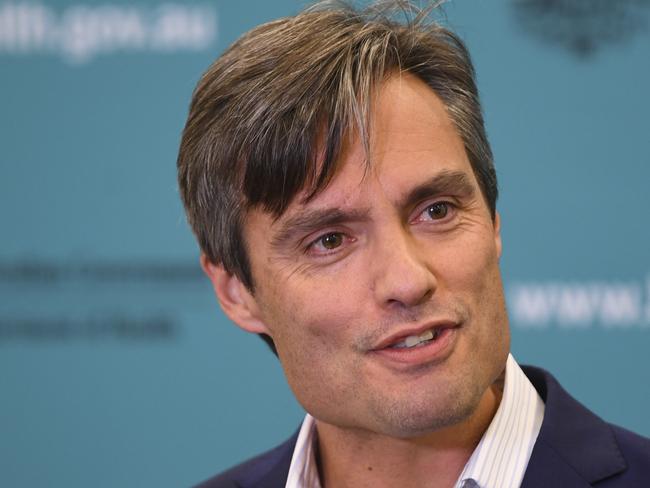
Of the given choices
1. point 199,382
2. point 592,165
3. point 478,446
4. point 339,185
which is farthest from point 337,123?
point 199,382

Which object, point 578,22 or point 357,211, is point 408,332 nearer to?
point 357,211

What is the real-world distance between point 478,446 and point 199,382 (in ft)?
6.04

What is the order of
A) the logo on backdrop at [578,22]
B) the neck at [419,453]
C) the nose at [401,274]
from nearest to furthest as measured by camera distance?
the nose at [401,274] → the neck at [419,453] → the logo on backdrop at [578,22]

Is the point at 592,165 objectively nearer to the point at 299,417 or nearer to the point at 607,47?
the point at 607,47

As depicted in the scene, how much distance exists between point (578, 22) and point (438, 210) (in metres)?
1.70

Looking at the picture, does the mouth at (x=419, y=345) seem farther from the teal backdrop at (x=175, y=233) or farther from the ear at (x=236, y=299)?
the teal backdrop at (x=175, y=233)

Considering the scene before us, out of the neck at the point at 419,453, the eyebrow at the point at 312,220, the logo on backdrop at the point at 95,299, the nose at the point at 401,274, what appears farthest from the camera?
the logo on backdrop at the point at 95,299

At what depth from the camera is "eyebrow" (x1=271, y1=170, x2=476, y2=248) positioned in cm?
222

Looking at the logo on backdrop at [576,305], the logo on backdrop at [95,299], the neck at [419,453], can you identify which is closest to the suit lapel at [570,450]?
the neck at [419,453]

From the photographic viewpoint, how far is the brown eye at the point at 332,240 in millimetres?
2266

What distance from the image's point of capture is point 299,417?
12.9ft

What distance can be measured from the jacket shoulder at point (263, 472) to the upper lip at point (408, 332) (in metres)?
0.58

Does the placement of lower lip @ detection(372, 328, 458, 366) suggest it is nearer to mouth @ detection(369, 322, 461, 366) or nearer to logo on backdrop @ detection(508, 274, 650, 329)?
mouth @ detection(369, 322, 461, 366)

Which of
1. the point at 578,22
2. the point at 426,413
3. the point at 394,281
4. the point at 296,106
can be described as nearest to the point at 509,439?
the point at 426,413
